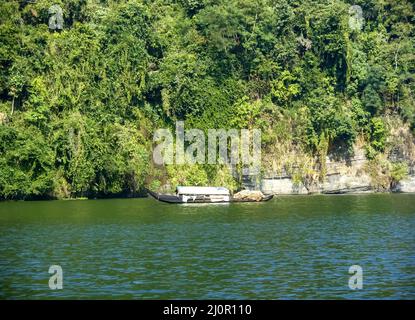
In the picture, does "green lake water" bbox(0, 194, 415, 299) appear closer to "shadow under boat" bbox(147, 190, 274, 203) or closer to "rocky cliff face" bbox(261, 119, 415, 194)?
"shadow under boat" bbox(147, 190, 274, 203)

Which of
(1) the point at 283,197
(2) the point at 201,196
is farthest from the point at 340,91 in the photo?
(2) the point at 201,196

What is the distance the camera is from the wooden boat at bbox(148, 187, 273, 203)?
72500mm

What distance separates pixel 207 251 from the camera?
41094mm

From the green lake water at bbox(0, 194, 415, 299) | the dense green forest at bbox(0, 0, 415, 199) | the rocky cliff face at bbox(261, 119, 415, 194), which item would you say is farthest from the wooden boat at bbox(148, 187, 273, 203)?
the rocky cliff face at bbox(261, 119, 415, 194)

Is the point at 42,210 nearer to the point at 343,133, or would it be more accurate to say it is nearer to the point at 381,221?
the point at 381,221

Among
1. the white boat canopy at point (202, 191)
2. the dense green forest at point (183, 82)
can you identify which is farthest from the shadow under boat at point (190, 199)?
the dense green forest at point (183, 82)

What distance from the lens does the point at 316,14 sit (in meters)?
88.3

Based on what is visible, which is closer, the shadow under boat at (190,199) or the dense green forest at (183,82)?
the shadow under boat at (190,199)

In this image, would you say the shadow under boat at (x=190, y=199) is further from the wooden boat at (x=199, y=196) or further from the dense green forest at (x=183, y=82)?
the dense green forest at (x=183, y=82)

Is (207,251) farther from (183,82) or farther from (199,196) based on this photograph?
(183,82)

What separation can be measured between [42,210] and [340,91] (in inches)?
1561

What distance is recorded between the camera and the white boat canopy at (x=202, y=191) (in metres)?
72.8

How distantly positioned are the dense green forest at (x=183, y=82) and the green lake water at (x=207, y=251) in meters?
9.02

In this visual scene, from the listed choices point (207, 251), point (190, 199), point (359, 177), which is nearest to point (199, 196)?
point (190, 199)
